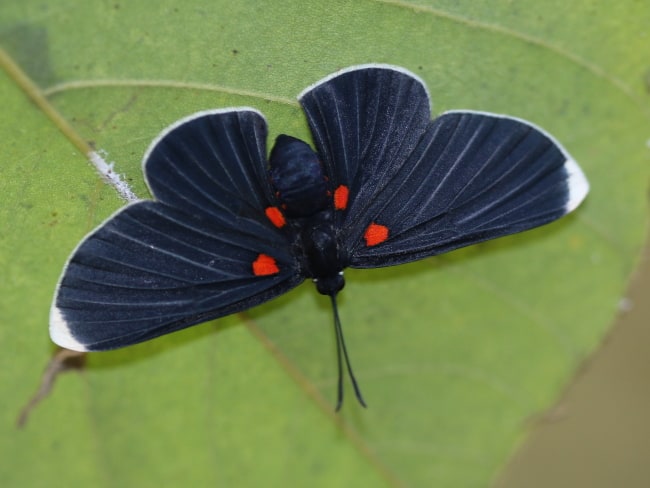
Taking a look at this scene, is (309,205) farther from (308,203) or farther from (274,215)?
(274,215)

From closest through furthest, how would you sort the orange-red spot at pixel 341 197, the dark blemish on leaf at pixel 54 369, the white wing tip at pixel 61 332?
the white wing tip at pixel 61 332 < the orange-red spot at pixel 341 197 < the dark blemish on leaf at pixel 54 369

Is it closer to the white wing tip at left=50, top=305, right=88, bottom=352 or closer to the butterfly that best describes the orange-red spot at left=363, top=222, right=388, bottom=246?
the butterfly

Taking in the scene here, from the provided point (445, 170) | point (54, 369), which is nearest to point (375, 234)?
point (445, 170)

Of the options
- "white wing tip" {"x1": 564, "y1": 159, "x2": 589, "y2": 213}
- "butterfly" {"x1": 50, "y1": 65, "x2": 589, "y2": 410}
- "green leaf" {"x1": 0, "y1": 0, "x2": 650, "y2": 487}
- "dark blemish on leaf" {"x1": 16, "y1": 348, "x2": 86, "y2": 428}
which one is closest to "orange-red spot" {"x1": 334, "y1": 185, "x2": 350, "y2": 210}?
"butterfly" {"x1": 50, "y1": 65, "x2": 589, "y2": 410}

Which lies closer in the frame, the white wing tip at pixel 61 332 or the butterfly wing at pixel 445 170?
the white wing tip at pixel 61 332

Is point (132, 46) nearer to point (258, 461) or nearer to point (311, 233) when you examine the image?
point (311, 233)

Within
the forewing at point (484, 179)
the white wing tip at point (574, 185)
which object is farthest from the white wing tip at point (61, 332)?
the white wing tip at point (574, 185)

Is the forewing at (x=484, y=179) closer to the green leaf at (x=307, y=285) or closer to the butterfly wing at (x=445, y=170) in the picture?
the butterfly wing at (x=445, y=170)

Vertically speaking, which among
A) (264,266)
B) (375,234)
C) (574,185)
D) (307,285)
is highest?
(574,185)

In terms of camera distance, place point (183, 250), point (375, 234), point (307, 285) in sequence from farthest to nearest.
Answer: point (307, 285) < point (375, 234) < point (183, 250)
